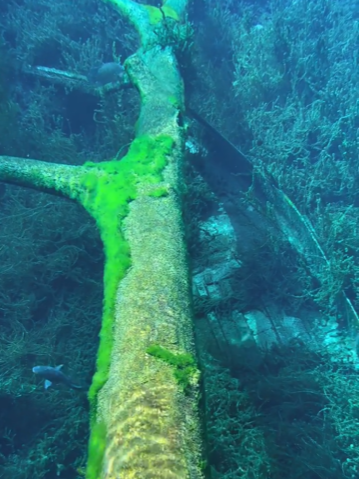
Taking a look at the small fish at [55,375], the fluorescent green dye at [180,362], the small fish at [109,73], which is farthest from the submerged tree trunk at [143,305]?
the small fish at [109,73]

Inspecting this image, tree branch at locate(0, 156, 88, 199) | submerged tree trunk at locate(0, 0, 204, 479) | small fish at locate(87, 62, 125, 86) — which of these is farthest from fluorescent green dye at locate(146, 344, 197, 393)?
small fish at locate(87, 62, 125, 86)

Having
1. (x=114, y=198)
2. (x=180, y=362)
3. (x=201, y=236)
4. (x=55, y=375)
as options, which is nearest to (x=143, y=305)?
(x=180, y=362)

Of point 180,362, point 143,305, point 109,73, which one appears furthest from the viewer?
point 109,73

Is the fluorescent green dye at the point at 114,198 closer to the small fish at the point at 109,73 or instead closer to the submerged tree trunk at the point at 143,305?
the submerged tree trunk at the point at 143,305

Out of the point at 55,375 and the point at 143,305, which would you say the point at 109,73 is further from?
the point at 143,305

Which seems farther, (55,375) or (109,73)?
(109,73)

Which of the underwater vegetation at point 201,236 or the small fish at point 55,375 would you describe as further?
the small fish at point 55,375

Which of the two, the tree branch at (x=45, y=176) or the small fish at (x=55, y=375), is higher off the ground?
the tree branch at (x=45, y=176)

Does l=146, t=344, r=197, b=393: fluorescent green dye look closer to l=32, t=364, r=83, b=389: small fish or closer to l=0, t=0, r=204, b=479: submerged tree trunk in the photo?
l=0, t=0, r=204, b=479: submerged tree trunk

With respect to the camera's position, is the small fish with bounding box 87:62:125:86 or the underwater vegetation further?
the small fish with bounding box 87:62:125:86
